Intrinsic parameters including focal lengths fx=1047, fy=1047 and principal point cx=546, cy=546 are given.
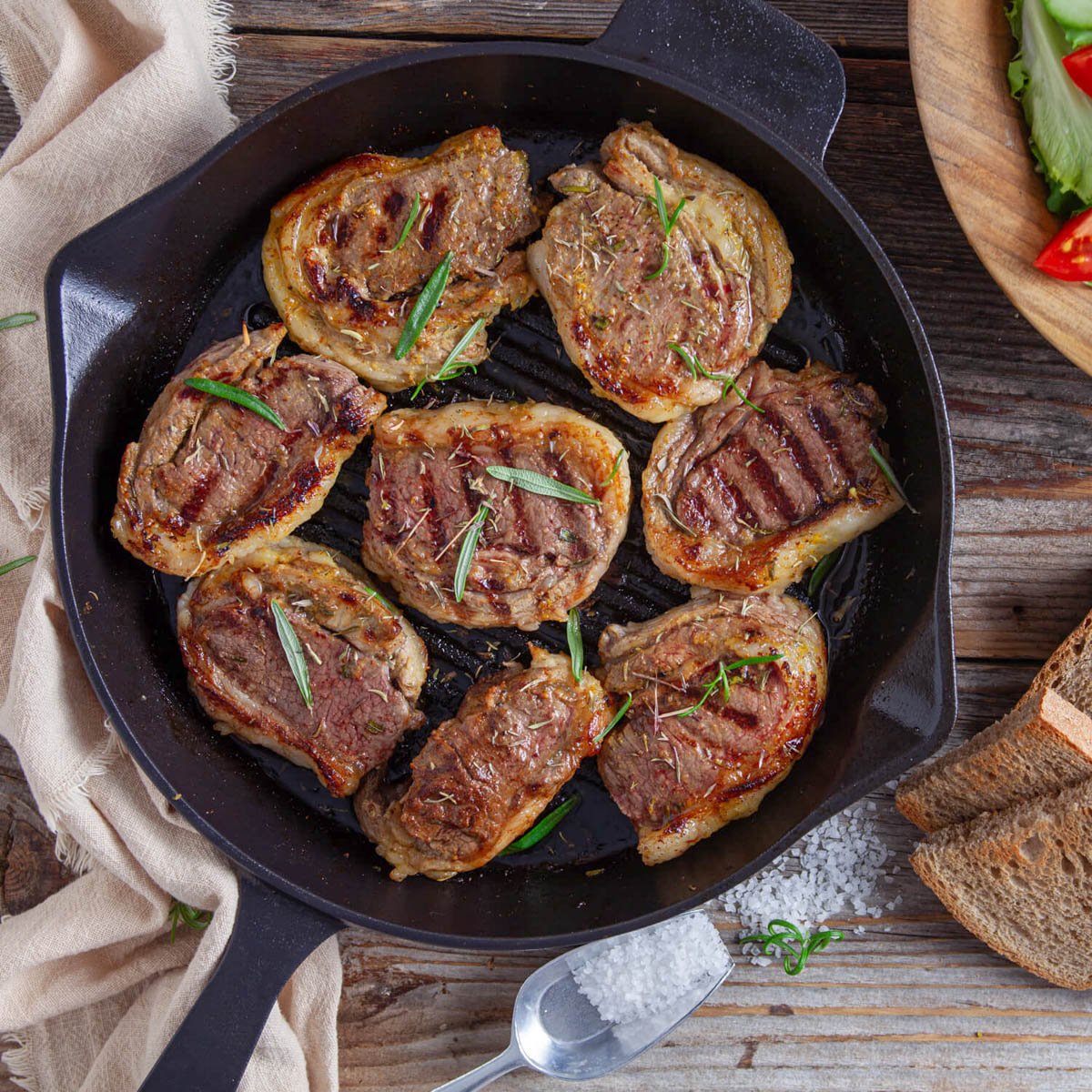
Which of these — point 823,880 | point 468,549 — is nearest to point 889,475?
point 468,549

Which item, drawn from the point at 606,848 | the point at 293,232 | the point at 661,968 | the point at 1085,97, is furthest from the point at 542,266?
the point at 661,968

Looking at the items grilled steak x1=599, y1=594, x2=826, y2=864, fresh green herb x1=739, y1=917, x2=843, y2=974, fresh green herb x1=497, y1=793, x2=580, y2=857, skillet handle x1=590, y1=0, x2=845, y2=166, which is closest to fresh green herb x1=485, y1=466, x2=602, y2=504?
grilled steak x1=599, y1=594, x2=826, y2=864

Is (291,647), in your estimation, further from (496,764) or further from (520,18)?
(520,18)

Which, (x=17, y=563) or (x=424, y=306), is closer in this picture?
(x=424, y=306)

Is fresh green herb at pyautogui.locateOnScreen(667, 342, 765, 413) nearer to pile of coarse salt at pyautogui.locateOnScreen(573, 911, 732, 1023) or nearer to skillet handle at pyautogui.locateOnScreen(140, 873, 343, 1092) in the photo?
pile of coarse salt at pyautogui.locateOnScreen(573, 911, 732, 1023)

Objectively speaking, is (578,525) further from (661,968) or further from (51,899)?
(51,899)

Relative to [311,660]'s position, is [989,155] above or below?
above
